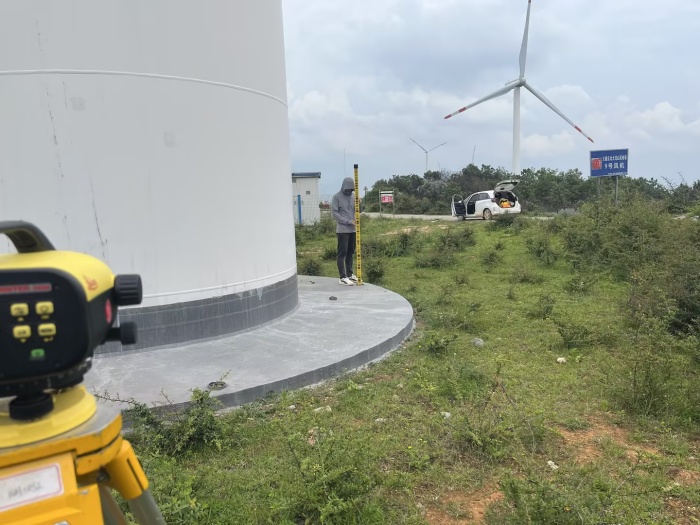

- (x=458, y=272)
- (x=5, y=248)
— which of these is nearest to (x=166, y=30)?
(x=5, y=248)

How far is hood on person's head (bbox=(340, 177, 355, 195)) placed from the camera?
8434 mm

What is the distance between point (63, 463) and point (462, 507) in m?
2.18

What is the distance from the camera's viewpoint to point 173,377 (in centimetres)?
419

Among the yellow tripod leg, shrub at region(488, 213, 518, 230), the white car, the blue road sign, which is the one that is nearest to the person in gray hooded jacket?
the yellow tripod leg

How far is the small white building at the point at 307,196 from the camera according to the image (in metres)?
25.7

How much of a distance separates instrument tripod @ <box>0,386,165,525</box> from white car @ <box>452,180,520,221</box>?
22.5 m

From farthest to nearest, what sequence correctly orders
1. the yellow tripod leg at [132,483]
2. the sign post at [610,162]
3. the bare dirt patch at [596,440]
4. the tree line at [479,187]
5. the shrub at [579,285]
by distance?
the tree line at [479,187], the sign post at [610,162], the shrub at [579,285], the bare dirt patch at [596,440], the yellow tripod leg at [132,483]

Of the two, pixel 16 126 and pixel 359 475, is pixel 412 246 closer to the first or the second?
pixel 16 126

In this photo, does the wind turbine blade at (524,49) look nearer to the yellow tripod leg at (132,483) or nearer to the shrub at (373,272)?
the shrub at (373,272)

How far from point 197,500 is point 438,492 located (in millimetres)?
1302

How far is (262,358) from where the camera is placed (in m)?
4.70

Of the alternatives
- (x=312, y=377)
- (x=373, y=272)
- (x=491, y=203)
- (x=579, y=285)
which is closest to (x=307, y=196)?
(x=491, y=203)

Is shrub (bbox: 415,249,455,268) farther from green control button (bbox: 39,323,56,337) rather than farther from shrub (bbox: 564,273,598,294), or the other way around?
green control button (bbox: 39,323,56,337)

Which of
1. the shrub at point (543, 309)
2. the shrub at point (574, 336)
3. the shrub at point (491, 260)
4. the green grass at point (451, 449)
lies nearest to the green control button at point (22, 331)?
the green grass at point (451, 449)
